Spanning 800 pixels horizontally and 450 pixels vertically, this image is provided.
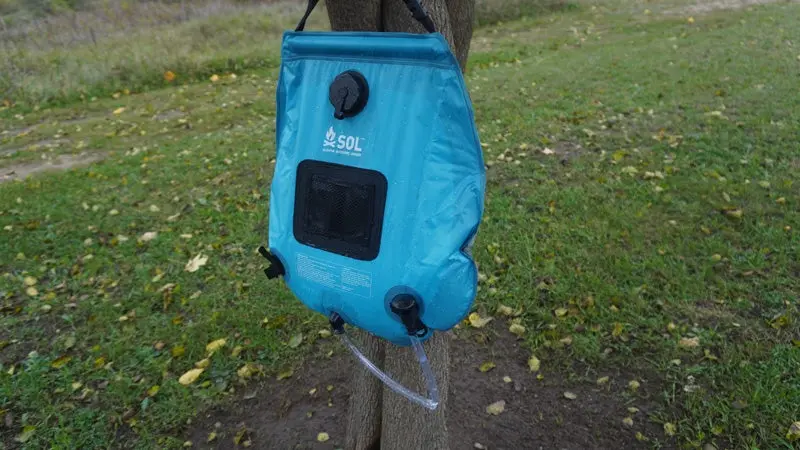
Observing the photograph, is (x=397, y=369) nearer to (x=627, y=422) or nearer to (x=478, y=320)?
(x=627, y=422)

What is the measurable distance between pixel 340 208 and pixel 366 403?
114cm

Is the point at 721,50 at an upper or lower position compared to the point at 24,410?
upper

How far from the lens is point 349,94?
4.56 ft

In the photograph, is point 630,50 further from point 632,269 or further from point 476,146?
point 476,146

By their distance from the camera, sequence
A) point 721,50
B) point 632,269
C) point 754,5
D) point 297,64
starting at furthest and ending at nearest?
point 754,5 → point 721,50 → point 632,269 → point 297,64

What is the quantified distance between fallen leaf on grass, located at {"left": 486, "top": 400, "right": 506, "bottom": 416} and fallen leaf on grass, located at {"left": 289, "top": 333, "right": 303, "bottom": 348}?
118 centimetres

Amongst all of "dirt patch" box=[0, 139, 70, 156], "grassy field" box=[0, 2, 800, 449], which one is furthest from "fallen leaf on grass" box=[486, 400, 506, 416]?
"dirt patch" box=[0, 139, 70, 156]

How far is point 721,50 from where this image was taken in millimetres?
8273

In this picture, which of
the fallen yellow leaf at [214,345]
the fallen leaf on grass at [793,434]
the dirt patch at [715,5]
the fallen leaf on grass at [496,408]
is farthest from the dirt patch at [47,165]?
the dirt patch at [715,5]

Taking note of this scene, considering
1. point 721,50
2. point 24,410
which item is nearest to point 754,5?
point 721,50

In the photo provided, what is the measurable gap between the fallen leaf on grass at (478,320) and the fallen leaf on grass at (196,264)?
207cm

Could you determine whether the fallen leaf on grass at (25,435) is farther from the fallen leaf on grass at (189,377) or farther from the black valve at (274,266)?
the black valve at (274,266)

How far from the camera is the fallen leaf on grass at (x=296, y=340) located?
129 inches

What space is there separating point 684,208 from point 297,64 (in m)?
3.58
